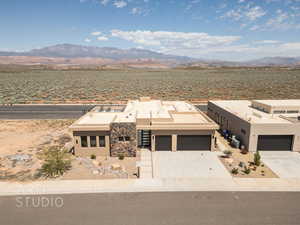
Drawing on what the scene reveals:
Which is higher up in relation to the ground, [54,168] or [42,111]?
[42,111]

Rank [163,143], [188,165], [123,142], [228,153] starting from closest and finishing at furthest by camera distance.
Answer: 1. [188,165]
2. [123,142]
3. [228,153]
4. [163,143]

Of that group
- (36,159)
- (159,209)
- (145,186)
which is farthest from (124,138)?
(36,159)

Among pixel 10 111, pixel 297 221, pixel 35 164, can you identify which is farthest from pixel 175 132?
pixel 10 111

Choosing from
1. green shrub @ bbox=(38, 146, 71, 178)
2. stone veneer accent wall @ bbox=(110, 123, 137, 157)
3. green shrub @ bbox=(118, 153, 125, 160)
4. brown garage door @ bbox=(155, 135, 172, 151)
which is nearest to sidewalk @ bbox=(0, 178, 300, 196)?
green shrub @ bbox=(38, 146, 71, 178)

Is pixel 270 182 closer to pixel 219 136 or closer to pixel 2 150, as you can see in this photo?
pixel 219 136

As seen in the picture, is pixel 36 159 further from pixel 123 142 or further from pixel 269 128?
pixel 269 128

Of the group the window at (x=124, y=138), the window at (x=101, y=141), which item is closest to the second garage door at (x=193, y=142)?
the window at (x=124, y=138)
